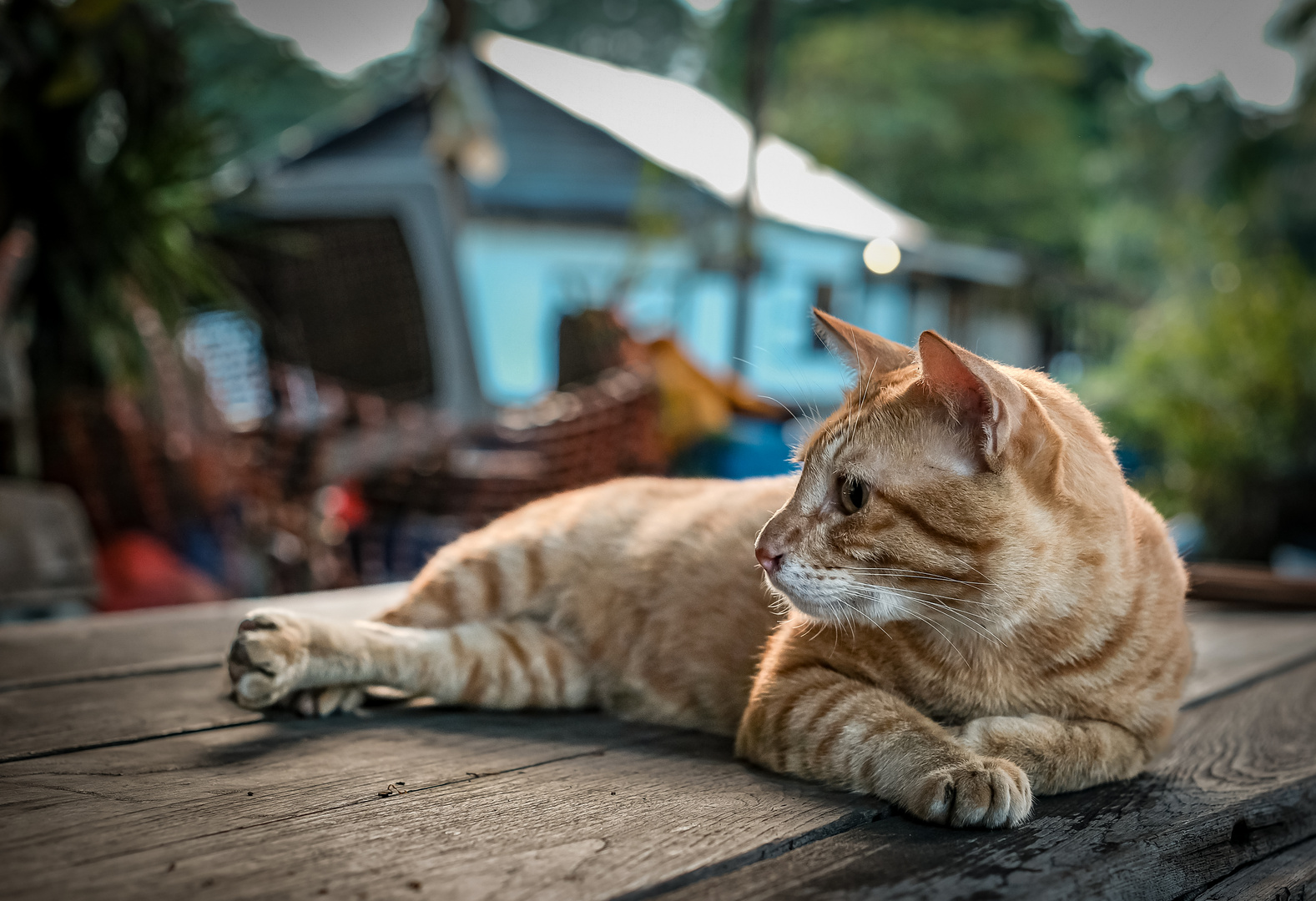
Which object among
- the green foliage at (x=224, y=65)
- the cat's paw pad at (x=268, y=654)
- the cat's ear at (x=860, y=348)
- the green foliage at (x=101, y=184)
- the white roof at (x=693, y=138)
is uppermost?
the white roof at (x=693, y=138)

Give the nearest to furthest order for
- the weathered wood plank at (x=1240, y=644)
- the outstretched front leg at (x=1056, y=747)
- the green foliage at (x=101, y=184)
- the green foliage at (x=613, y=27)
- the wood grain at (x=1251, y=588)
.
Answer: the outstretched front leg at (x=1056, y=747) → the weathered wood plank at (x=1240, y=644) → the wood grain at (x=1251, y=588) → the green foliage at (x=101, y=184) → the green foliage at (x=613, y=27)

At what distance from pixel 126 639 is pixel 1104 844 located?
5.75ft

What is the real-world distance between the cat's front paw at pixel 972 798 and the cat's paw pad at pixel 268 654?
0.87 m

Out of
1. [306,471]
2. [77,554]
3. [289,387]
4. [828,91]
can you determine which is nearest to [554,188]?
[289,387]

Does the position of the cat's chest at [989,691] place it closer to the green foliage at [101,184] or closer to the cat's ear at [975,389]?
the cat's ear at [975,389]

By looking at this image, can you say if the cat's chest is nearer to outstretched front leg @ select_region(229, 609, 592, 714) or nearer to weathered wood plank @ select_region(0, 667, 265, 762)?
outstretched front leg @ select_region(229, 609, 592, 714)

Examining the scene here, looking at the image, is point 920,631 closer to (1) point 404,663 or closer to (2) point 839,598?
(2) point 839,598

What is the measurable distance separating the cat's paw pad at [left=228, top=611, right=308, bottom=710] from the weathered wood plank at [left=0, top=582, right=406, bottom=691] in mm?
393

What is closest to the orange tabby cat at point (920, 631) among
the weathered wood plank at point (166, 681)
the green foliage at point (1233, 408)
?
the weathered wood plank at point (166, 681)

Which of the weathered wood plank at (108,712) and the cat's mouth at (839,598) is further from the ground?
the cat's mouth at (839,598)

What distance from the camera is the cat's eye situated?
1.18 meters

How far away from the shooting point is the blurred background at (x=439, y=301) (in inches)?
122

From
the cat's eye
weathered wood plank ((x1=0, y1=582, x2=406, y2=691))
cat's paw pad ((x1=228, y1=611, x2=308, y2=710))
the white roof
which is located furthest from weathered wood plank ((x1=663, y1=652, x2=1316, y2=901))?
the white roof

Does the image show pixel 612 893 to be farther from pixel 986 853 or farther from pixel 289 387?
pixel 289 387
